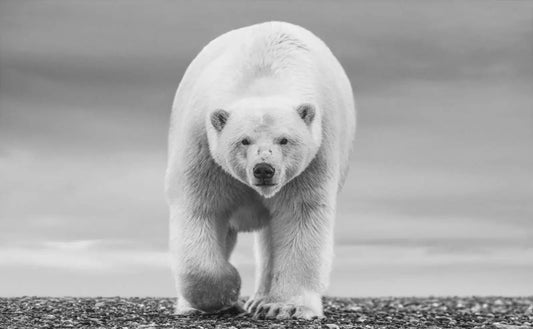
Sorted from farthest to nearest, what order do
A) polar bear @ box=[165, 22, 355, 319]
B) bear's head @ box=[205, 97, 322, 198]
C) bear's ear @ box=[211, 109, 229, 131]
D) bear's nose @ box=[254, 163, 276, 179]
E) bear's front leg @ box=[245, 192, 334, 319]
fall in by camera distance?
bear's front leg @ box=[245, 192, 334, 319] → polar bear @ box=[165, 22, 355, 319] → bear's ear @ box=[211, 109, 229, 131] → bear's head @ box=[205, 97, 322, 198] → bear's nose @ box=[254, 163, 276, 179]

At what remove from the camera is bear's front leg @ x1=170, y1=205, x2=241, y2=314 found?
1023 centimetres

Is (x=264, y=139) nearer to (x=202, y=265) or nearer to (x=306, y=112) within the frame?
(x=306, y=112)

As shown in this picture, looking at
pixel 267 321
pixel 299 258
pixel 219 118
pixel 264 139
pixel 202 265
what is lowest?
pixel 267 321

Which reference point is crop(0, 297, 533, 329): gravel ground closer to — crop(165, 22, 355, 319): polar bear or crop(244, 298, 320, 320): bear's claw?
crop(244, 298, 320, 320): bear's claw

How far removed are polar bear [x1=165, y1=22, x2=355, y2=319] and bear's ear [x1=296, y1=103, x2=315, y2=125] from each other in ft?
0.04

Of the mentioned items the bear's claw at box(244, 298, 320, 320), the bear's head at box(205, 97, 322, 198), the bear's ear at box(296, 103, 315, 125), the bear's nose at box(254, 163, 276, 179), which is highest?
the bear's ear at box(296, 103, 315, 125)

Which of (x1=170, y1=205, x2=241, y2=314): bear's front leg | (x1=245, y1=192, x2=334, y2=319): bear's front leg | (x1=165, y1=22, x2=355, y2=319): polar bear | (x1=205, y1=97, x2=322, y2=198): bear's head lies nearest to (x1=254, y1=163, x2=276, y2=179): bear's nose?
(x1=205, y1=97, x2=322, y2=198): bear's head

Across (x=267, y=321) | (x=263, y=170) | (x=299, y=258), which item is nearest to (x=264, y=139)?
(x=263, y=170)

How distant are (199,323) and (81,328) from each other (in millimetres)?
1218

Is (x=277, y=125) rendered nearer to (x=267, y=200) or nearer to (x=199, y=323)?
(x=267, y=200)

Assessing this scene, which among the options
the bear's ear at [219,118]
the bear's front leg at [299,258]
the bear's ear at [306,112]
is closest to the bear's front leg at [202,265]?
the bear's front leg at [299,258]

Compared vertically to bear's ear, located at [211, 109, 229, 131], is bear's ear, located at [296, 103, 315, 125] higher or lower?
higher

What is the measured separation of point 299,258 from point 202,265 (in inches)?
42.6

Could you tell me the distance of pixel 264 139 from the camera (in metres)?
9.18
